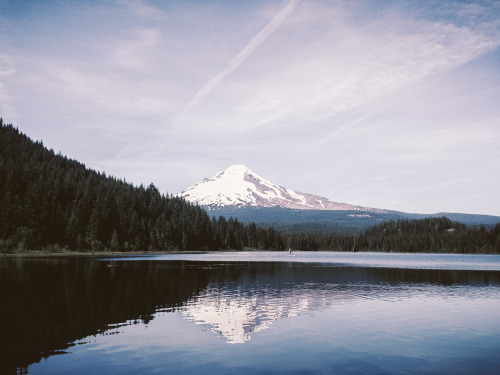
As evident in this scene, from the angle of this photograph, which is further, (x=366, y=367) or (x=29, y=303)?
(x=29, y=303)

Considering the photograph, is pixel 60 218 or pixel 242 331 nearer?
pixel 242 331

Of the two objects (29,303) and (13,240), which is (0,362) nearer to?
(29,303)

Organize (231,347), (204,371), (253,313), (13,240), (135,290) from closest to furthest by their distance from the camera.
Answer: (204,371), (231,347), (253,313), (135,290), (13,240)

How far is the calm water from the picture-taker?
831 inches

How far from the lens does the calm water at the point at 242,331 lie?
69.3 feet

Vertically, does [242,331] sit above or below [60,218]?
below

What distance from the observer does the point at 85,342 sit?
25.1 metres

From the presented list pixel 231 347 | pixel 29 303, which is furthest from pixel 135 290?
pixel 231 347

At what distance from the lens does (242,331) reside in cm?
2872

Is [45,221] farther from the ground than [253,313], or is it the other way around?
[45,221]

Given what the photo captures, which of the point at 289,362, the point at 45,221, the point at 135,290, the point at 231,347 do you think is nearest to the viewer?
the point at 289,362

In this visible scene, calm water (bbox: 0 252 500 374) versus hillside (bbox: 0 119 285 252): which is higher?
hillside (bbox: 0 119 285 252)

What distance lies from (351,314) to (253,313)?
314 inches

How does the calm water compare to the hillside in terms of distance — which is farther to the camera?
the hillside
